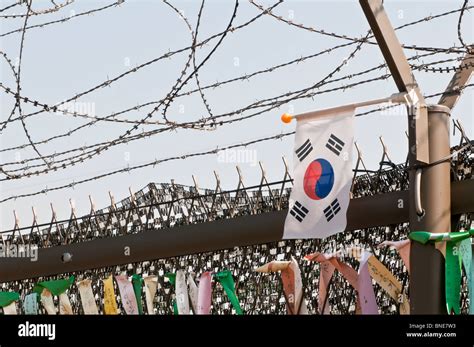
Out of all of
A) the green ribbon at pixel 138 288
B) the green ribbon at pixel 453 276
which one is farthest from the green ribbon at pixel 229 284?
the green ribbon at pixel 453 276

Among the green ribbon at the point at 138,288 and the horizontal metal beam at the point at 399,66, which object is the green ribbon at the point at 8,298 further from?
the horizontal metal beam at the point at 399,66

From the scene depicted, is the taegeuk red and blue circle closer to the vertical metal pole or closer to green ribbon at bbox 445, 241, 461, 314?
the vertical metal pole

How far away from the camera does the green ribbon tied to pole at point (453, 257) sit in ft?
22.5

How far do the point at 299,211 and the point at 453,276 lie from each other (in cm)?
114

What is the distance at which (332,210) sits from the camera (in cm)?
693

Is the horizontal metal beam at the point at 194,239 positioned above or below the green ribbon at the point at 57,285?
above

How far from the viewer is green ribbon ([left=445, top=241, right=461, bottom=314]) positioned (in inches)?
275

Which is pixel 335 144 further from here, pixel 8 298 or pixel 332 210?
pixel 8 298

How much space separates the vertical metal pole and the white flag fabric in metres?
0.58

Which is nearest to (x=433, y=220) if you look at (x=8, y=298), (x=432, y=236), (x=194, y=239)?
(x=432, y=236)

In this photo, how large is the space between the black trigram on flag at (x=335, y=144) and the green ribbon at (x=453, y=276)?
3.21 feet

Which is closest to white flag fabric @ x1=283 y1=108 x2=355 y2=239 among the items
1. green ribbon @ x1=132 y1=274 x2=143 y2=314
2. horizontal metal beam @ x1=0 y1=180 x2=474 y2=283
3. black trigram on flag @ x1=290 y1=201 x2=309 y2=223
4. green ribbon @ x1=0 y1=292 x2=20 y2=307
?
black trigram on flag @ x1=290 y1=201 x2=309 y2=223

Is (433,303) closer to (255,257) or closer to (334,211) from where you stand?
(334,211)
